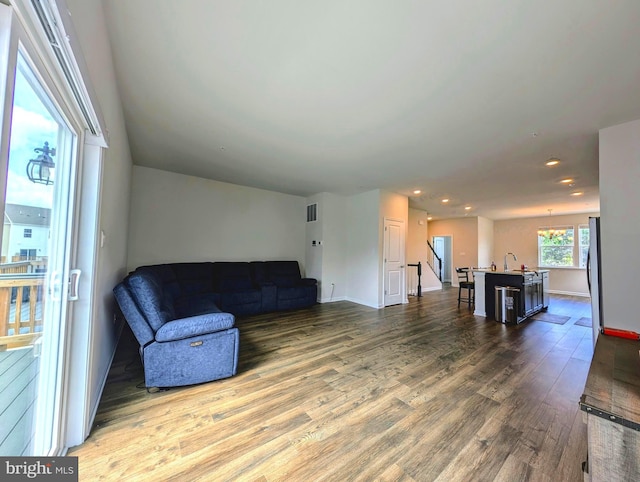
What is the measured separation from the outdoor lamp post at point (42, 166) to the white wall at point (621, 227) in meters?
4.52

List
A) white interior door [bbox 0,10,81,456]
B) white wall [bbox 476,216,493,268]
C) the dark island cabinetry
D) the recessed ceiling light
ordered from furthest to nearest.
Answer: white wall [bbox 476,216,493,268] < the dark island cabinetry < the recessed ceiling light < white interior door [bbox 0,10,81,456]

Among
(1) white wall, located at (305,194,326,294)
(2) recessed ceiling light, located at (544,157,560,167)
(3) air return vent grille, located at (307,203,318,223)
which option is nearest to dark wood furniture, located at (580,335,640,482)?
(2) recessed ceiling light, located at (544,157,560,167)

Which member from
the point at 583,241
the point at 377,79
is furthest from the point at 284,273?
the point at 583,241

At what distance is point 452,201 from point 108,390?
736cm

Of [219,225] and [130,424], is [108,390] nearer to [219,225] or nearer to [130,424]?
[130,424]

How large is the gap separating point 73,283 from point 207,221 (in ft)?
12.0

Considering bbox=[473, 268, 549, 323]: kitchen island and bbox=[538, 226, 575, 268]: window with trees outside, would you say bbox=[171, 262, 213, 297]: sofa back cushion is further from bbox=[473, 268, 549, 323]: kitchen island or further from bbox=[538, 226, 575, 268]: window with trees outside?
bbox=[538, 226, 575, 268]: window with trees outside

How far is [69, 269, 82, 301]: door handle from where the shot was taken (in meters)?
1.46

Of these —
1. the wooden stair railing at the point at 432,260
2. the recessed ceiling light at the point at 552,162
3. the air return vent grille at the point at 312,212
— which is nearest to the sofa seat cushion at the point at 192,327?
the air return vent grille at the point at 312,212

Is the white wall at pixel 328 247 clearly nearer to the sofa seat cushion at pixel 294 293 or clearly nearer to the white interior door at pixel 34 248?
the sofa seat cushion at pixel 294 293

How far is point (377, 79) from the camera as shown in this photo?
199cm

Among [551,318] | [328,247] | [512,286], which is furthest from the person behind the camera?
[328,247]

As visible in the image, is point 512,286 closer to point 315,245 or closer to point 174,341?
point 315,245

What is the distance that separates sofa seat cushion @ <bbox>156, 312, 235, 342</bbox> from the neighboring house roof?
123cm
